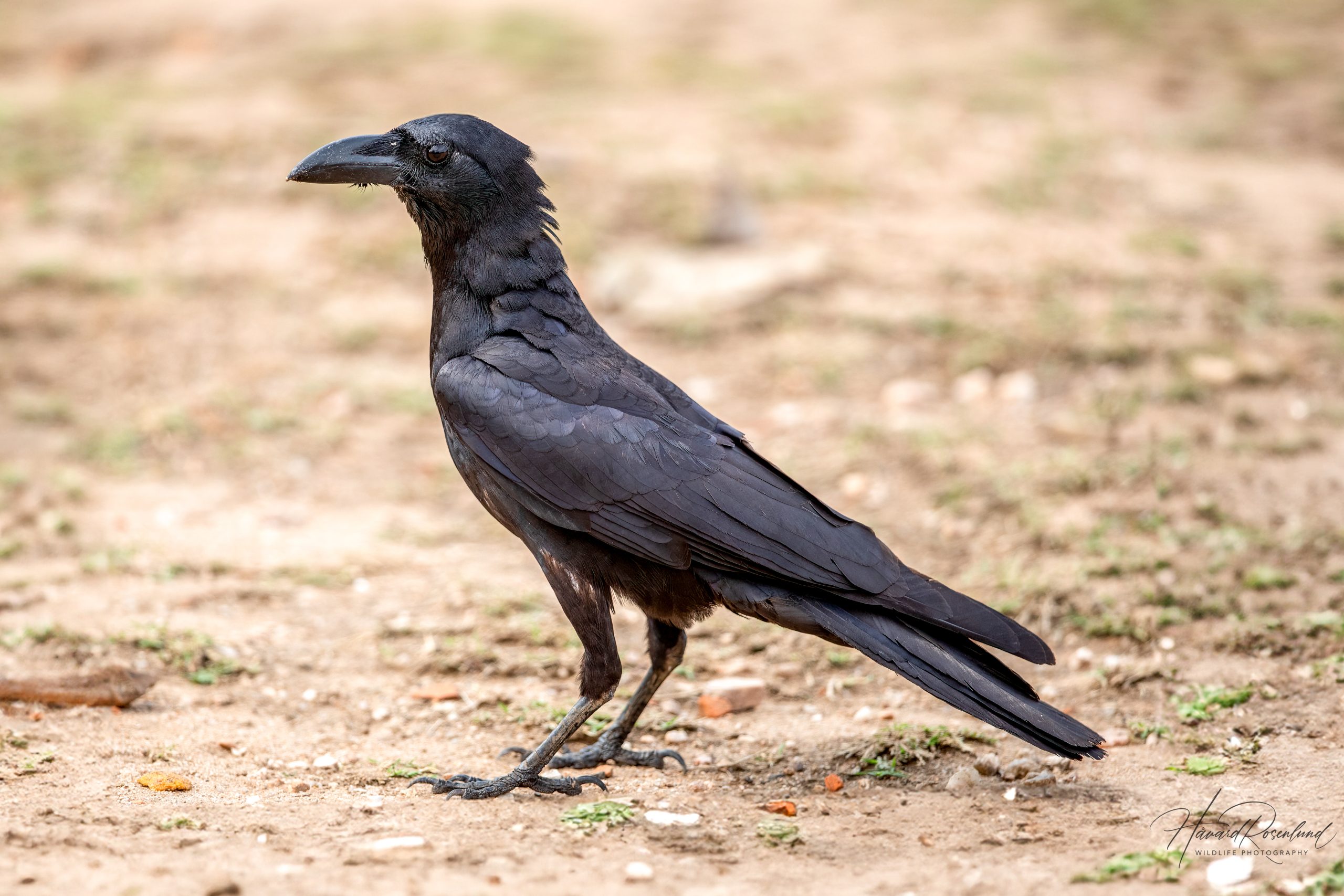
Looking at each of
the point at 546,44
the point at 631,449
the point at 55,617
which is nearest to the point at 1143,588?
the point at 631,449

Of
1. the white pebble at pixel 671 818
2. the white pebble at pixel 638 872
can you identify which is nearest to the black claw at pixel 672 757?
the white pebble at pixel 671 818

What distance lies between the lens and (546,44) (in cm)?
1258

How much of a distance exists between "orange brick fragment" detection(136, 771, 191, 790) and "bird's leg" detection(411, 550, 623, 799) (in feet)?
2.15

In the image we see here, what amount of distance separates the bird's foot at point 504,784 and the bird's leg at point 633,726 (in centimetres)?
23

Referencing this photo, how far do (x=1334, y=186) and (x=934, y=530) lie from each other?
18.7ft

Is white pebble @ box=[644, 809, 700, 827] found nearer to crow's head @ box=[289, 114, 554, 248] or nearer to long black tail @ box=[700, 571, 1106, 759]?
long black tail @ box=[700, 571, 1106, 759]

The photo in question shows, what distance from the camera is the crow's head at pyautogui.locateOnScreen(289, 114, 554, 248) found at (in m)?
4.27

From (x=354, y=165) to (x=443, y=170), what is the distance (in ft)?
0.97

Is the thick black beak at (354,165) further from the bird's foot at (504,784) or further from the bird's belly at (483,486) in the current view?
the bird's foot at (504,784)

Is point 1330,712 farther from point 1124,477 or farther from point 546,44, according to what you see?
point 546,44

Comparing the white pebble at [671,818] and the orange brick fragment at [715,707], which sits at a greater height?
the white pebble at [671,818]

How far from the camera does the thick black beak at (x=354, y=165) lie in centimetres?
429

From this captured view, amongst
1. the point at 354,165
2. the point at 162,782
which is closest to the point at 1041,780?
the point at 162,782

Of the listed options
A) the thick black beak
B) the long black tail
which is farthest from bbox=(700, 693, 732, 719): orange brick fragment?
the thick black beak
